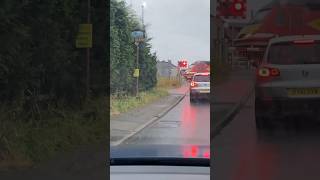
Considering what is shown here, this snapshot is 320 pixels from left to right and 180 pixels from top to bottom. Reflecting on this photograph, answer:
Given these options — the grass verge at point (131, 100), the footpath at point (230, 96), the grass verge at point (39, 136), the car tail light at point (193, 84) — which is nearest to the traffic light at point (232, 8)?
the footpath at point (230, 96)

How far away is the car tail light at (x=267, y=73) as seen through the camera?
1608 millimetres

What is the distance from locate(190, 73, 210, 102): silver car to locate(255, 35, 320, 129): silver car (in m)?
0.15

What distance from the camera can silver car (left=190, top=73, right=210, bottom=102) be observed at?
153 cm

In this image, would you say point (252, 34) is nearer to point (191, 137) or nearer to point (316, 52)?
point (316, 52)

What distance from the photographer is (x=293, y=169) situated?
66.2 inches

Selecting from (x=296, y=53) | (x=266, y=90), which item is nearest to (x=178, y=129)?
(x=266, y=90)

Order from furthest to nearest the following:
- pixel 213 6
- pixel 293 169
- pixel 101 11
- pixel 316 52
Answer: pixel 101 11
pixel 293 169
pixel 316 52
pixel 213 6

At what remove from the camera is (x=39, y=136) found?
3396 mm

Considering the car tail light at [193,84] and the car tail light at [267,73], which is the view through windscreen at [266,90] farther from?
the car tail light at [193,84]

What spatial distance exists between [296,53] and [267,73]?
9 cm

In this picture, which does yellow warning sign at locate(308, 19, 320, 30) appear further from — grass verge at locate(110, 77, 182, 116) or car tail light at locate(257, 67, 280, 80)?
grass verge at locate(110, 77, 182, 116)

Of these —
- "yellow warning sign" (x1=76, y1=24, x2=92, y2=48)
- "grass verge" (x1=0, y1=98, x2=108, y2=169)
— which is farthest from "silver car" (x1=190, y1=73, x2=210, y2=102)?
"grass verge" (x1=0, y1=98, x2=108, y2=169)

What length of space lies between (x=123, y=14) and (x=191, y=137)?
2.06ft

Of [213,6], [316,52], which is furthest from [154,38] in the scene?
[316,52]
